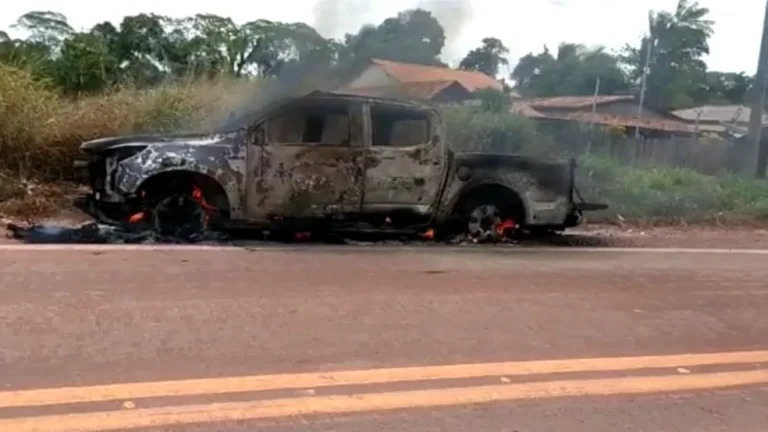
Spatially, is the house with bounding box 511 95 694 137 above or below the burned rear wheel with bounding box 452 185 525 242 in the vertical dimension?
above

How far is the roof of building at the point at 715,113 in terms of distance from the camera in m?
40.2

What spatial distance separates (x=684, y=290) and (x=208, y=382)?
16.2 ft

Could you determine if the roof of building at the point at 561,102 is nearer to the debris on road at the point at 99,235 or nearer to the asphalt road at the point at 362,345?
the debris on road at the point at 99,235

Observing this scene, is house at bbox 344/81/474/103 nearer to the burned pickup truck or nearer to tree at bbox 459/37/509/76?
the burned pickup truck

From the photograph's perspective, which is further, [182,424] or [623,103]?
[623,103]

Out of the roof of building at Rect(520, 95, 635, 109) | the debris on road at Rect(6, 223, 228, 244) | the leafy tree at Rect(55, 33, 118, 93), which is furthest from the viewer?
the roof of building at Rect(520, 95, 635, 109)

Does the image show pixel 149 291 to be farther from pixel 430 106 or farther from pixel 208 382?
pixel 430 106

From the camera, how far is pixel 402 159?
9523mm

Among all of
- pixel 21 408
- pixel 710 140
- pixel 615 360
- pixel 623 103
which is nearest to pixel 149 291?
pixel 21 408

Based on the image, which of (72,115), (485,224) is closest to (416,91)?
(485,224)

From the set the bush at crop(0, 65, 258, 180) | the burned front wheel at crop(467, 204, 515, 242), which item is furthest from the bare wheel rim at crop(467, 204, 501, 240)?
the bush at crop(0, 65, 258, 180)

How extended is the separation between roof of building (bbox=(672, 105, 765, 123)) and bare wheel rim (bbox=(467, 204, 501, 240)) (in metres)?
31.4

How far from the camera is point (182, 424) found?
362cm

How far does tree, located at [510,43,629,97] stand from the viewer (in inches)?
848
